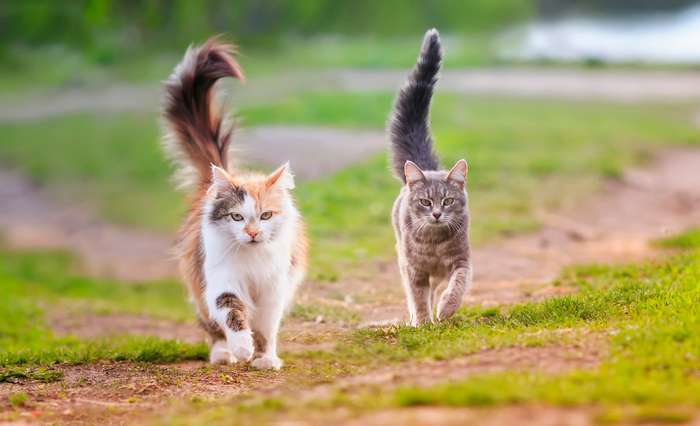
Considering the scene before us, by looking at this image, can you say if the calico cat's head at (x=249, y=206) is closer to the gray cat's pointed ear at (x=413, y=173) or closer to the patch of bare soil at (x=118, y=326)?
the gray cat's pointed ear at (x=413, y=173)

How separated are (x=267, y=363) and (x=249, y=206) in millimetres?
1161

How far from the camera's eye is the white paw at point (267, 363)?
746 centimetres

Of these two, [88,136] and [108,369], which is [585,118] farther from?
[108,369]

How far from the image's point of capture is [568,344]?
6.26 m

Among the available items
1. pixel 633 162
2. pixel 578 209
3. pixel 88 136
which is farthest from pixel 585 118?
pixel 88 136

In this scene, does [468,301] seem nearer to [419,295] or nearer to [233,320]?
[419,295]

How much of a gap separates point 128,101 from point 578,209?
14427mm

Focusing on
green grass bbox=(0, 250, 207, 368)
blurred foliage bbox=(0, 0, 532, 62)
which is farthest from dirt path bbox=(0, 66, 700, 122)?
green grass bbox=(0, 250, 207, 368)

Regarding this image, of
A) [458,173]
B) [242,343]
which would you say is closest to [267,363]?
[242,343]

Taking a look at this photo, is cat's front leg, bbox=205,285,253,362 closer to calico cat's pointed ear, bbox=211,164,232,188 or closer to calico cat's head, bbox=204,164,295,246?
calico cat's head, bbox=204,164,295,246

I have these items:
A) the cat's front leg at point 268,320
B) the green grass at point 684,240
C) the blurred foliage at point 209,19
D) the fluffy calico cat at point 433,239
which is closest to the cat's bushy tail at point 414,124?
the fluffy calico cat at point 433,239

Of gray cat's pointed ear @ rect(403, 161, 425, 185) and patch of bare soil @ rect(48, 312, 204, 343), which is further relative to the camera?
patch of bare soil @ rect(48, 312, 204, 343)

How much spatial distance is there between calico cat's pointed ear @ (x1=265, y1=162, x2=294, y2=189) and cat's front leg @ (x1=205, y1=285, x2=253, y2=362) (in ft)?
2.73

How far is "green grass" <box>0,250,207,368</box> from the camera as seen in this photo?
833 centimetres
